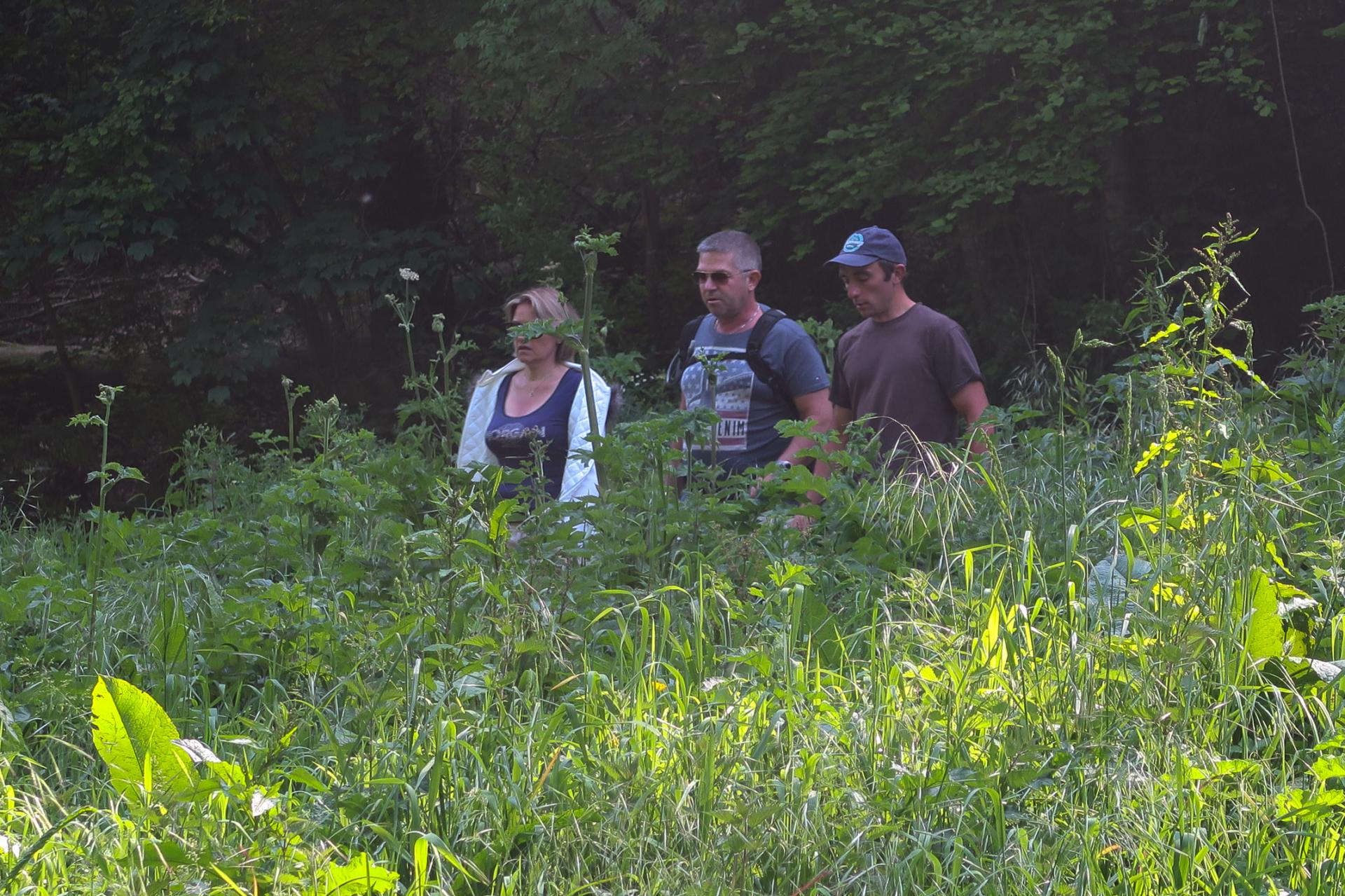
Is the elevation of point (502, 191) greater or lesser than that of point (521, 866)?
greater

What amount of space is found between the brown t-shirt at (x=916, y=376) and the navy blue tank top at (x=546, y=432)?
110 centimetres

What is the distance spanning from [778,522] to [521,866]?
1.67 metres

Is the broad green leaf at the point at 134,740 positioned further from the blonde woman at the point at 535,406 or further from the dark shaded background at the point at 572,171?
the dark shaded background at the point at 572,171

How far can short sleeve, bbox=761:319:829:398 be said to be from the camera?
500 cm

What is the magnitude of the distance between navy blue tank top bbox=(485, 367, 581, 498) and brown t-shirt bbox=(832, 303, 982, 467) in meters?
1.10

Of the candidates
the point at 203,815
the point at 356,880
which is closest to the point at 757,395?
the point at 203,815

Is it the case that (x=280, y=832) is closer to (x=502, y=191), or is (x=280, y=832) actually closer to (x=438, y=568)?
(x=438, y=568)

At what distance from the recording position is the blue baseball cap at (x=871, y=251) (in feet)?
16.4

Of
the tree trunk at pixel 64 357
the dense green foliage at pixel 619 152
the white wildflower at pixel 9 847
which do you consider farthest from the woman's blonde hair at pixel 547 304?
the tree trunk at pixel 64 357

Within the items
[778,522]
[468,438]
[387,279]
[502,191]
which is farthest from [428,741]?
[502,191]

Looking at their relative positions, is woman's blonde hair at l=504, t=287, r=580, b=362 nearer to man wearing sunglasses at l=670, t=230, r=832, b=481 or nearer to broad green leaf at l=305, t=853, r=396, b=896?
man wearing sunglasses at l=670, t=230, r=832, b=481

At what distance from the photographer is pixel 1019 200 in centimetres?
1095

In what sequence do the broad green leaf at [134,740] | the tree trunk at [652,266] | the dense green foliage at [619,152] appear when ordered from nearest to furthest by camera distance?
1. the broad green leaf at [134,740]
2. the dense green foliage at [619,152]
3. the tree trunk at [652,266]

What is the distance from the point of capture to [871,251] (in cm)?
500
